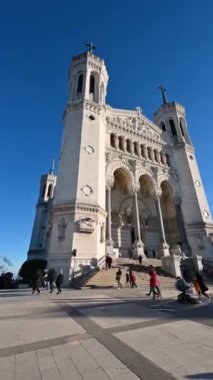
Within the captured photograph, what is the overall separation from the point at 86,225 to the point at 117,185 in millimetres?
Result: 12030

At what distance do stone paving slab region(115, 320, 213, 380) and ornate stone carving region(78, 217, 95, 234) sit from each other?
1528 centimetres

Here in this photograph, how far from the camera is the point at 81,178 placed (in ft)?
73.8

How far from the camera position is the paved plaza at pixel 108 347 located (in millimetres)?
2756

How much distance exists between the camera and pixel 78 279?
1709 centimetres

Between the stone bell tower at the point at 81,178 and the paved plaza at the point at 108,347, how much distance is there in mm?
13675

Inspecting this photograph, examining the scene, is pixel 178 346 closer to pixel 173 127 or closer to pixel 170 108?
pixel 173 127

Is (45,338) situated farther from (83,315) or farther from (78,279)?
(78,279)

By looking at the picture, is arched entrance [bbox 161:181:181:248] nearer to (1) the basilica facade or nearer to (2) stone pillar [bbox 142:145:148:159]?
(1) the basilica facade

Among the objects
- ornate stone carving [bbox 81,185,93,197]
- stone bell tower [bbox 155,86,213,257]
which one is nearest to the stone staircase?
ornate stone carving [bbox 81,185,93,197]

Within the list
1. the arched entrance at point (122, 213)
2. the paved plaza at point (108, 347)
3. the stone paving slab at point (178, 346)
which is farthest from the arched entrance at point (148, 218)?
the stone paving slab at point (178, 346)

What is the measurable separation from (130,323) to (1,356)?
295cm

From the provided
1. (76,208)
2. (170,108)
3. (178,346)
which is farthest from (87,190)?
(170,108)

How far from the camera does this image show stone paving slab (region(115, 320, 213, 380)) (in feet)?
9.17

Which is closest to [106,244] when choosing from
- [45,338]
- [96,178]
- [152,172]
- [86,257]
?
[86,257]
